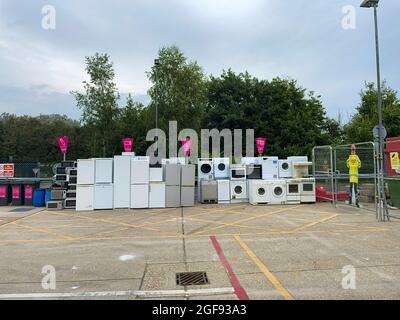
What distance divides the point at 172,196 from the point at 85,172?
11.6 feet

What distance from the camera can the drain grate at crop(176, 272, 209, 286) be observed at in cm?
546

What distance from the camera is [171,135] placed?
27.6m

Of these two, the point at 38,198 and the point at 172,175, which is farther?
the point at 38,198

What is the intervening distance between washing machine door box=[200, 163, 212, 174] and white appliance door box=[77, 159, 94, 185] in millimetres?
4852

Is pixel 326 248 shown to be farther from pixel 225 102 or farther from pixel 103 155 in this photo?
pixel 225 102

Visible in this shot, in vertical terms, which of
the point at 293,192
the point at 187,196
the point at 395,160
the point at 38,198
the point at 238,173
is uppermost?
the point at 395,160

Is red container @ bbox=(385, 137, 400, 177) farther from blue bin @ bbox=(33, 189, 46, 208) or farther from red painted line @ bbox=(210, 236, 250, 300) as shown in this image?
blue bin @ bbox=(33, 189, 46, 208)

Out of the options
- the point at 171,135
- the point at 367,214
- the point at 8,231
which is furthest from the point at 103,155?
the point at 367,214

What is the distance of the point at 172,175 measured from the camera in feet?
48.5

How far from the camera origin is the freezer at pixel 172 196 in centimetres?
1476

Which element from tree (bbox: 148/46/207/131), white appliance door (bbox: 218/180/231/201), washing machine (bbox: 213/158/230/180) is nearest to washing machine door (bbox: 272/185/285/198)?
white appliance door (bbox: 218/180/231/201)

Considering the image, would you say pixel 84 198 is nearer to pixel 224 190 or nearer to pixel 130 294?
pixel 224 190

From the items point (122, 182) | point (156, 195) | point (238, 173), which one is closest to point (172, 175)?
point (156, 195)

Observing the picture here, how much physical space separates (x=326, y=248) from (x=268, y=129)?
1128 inches
